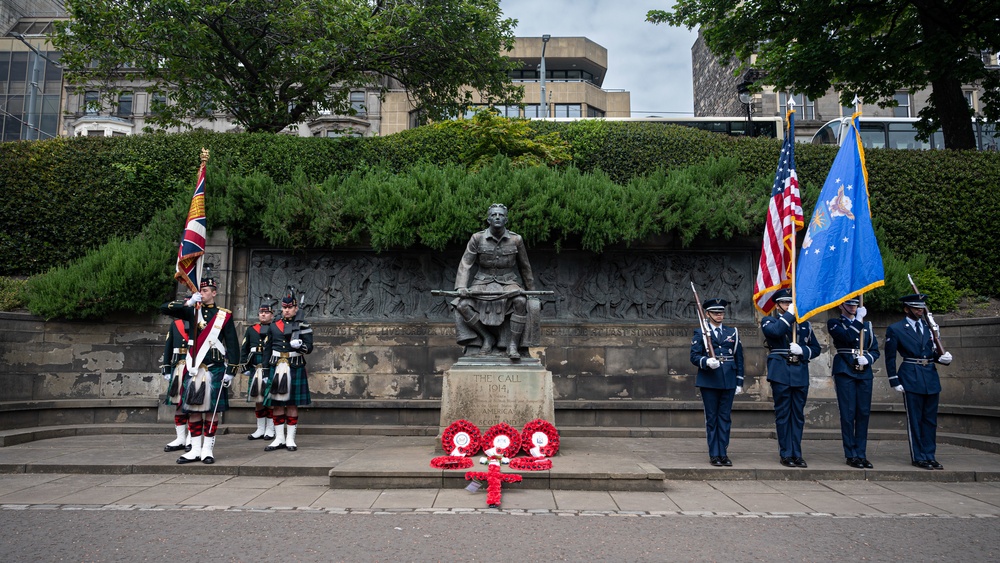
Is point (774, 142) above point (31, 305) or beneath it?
above

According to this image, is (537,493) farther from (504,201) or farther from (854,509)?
(504,201)

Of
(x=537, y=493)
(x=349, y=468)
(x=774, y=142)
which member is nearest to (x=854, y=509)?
(x=537, y=493)

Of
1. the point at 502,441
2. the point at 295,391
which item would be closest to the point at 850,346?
the point at 502,441

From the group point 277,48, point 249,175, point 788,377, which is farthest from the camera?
point 277,48

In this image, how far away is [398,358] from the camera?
1327 cm

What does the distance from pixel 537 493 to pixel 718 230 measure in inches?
315

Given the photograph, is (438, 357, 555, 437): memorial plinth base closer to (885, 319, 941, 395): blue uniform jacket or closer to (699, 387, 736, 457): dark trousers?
(699, 387, 736, 457): dark trousers

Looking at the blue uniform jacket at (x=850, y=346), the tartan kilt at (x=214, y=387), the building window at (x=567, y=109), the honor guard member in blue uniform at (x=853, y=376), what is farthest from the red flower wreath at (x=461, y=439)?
the building window at (x=567, y=109)

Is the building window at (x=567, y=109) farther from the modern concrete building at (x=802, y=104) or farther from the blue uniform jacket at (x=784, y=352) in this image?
the blue uniform jacket at (x=784, y=352)

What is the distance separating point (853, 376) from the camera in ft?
29.4

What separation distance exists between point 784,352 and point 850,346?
909mm

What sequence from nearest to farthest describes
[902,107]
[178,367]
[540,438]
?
[540,438], [178,367], [902,107]

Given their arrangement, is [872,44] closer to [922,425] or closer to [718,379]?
[922,425]

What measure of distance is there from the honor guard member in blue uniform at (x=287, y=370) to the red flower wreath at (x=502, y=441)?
11.4 ft
